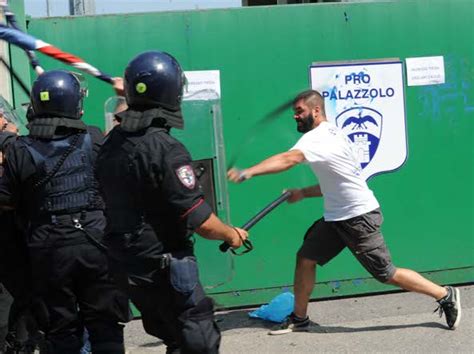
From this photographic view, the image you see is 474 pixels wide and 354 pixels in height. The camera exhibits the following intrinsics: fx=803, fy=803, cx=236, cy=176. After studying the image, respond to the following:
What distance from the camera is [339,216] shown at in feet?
18.0

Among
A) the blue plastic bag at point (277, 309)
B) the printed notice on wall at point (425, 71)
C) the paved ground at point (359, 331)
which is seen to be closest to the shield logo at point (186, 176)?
the paved ground at point (359, 331)

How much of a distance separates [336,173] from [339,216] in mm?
303

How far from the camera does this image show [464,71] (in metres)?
6.46

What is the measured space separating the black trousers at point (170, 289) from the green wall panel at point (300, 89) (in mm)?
2100

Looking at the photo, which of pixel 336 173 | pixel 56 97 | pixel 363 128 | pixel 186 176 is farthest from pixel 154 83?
pixel 363 128

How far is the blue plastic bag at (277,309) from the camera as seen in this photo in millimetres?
5941

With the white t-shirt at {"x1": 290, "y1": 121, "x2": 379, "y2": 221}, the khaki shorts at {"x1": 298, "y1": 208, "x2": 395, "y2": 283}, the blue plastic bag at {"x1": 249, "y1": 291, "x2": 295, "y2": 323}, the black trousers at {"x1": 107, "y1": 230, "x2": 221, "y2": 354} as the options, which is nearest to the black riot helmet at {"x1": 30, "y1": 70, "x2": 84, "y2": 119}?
the black trousers at {"x1": 107, "y1": 230, "x2": 221, "y2": 354}

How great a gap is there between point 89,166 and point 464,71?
3515 millimetres

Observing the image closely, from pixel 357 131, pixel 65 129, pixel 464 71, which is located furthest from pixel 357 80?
pixel 65 129

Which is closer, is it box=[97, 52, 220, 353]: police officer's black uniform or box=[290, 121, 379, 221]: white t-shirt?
box=[97, 52, 220, 353]: police officer's black uniform

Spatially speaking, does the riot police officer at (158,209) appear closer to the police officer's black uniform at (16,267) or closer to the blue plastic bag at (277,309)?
the police officer's black uniform at (16,267)

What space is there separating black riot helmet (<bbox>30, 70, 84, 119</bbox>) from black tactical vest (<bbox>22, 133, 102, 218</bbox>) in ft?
0.49

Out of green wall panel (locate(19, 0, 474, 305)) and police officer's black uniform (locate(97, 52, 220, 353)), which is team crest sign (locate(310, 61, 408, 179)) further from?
police officer's black uniform (locate(97, 52, 220, 353))

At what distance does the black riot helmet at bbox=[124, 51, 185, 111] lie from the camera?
373 centimetres
